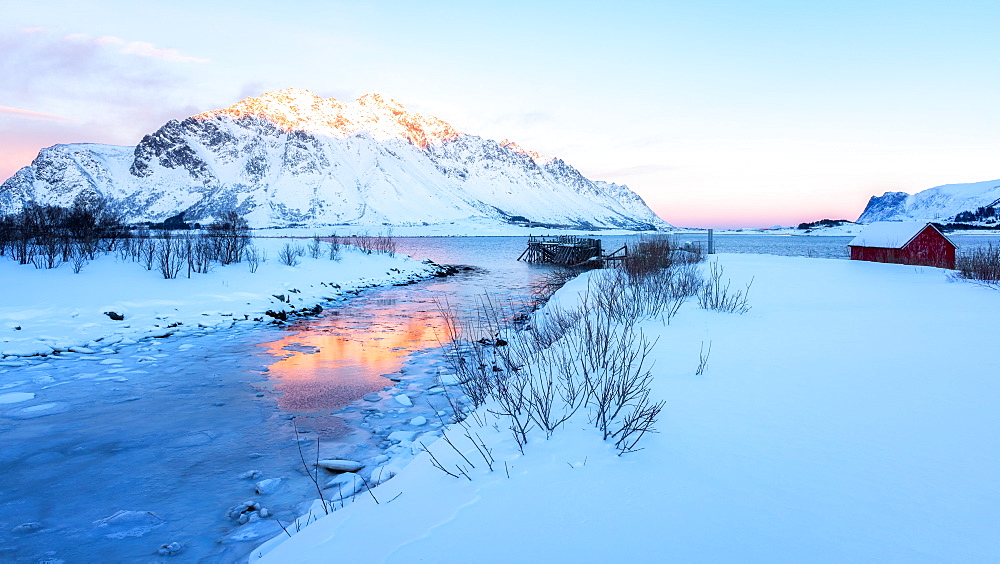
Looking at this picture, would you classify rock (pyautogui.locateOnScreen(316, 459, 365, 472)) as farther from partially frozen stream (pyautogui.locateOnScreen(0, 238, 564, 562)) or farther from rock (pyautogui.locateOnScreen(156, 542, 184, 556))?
rock (pyautogui.locateOnScreen(156, 542, 184, 556))

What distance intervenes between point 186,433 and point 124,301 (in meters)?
9.74

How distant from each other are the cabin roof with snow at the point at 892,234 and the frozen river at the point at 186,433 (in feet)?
83.5

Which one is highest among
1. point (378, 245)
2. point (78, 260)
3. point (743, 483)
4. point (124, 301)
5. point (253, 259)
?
point (378, 245)

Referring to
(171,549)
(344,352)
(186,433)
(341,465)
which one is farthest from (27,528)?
(344,352)

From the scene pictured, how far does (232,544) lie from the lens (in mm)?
3887

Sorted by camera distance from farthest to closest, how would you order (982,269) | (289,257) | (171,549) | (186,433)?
(289,257) → (982,269) → (186,433) → (171,549)

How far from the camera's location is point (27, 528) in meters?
4.10

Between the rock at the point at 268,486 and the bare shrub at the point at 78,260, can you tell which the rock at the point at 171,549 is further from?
the bare shrub at the point at 78,260

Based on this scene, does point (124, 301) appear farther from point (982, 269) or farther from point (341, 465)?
point (982, 269)

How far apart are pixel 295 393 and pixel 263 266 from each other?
16.5m

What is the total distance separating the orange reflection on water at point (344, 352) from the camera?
801 centimetres

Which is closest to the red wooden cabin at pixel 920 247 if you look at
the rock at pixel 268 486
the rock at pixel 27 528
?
the rock at pixel 268 486

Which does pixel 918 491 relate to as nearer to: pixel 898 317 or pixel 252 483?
pixel 252 483

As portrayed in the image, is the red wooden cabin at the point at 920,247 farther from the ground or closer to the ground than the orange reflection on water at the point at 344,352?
farther from the ground
